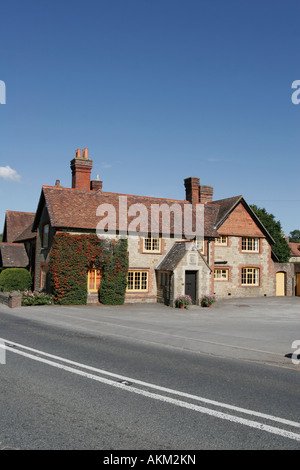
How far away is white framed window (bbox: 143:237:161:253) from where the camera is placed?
2862 centimetres

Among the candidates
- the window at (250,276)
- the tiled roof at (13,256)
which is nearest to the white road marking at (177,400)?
the tiled roof at (13,256)

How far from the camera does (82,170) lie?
30031mm

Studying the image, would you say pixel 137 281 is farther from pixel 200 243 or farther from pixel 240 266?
pixel 240 266

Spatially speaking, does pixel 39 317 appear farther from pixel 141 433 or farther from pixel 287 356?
pixel 141 433

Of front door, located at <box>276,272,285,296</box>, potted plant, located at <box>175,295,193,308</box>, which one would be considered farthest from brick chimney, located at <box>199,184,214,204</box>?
potted plant, located at <box>175,295,193,308</box>

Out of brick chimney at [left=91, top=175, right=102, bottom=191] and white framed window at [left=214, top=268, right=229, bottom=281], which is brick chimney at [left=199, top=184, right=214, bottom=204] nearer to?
white framed window at [left=214, top=268, right=229, bottom=281]

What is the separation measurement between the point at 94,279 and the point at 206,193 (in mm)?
13262

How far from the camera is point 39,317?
19.6 metres

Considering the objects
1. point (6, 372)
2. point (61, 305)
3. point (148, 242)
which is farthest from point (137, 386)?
point (148, 242)

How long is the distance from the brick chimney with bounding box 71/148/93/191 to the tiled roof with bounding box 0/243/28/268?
8.80 m

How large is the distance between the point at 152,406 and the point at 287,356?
590 centimetres

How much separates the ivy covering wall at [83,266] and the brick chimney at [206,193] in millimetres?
10463

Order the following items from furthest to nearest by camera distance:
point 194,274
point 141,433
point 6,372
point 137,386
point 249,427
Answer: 1. point 194,274
2. point 6,372
3. point 137,386
4. point 249,427
5. point 141,433

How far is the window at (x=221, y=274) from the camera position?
32.8 meters
